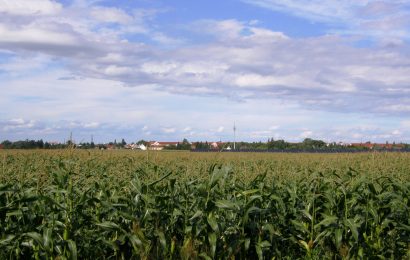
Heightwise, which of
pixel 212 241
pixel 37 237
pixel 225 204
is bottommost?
pixel 212 241

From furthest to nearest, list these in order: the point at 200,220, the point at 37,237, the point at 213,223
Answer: the point at 200,220 < the point at 213,223 < the point at 37,237

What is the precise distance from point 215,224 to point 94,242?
4.44 ft

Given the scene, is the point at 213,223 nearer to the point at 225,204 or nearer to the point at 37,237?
the point at 225,204

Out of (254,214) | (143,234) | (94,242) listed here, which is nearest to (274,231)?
(254,214)

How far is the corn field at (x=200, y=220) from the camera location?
5418 millimetres

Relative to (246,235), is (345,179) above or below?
above

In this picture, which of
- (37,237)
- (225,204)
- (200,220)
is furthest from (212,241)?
(37,237)

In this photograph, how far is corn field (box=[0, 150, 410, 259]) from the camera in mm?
5418

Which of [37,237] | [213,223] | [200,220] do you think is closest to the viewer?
[37,237]

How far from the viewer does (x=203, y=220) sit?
5.80 metres

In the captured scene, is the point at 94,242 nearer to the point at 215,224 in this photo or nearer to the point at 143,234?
the point at 143,234

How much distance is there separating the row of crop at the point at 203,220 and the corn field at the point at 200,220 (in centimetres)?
1

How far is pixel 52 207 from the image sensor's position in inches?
215

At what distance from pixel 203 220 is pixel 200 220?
0.11 feet
